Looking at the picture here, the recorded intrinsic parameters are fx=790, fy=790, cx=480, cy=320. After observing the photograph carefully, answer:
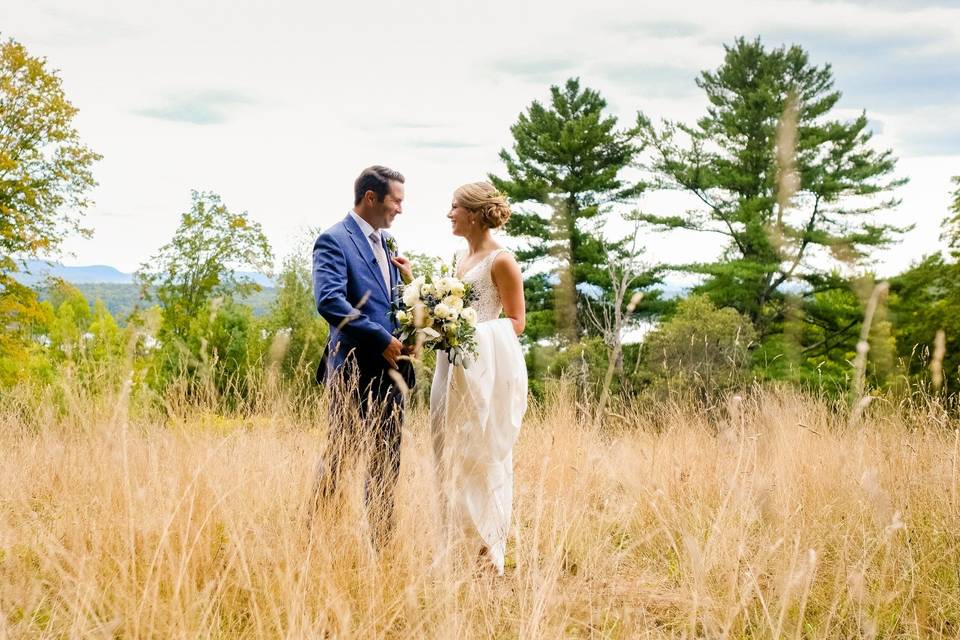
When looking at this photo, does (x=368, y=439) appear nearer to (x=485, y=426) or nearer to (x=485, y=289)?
(x=485, y=426)

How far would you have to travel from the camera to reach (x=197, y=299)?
32.0 meters

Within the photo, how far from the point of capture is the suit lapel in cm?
379

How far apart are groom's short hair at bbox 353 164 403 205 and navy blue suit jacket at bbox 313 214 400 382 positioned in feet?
0.54

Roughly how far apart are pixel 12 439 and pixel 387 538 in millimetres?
3479

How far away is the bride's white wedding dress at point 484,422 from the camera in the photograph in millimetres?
3770

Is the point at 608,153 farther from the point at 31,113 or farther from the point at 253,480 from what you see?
the point at 253,480

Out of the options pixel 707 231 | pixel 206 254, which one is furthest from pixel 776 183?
pixel 206 254

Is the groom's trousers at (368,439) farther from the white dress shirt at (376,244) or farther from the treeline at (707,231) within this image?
the treeline at (707,231)

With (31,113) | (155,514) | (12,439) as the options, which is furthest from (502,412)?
(31,113)

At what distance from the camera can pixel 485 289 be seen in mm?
3945

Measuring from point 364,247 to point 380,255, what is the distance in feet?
0.53

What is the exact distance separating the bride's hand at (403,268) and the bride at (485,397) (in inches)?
13.3

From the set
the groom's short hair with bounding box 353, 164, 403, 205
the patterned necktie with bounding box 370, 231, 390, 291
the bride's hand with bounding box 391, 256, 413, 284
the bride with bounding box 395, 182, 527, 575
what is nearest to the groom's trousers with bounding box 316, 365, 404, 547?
the bride with bounding box 395, 182, 527, 575

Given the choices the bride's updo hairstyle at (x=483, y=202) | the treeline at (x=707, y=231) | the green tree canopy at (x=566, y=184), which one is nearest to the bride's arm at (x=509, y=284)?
the bride's updo hairstyle at (x=483, y=202)
